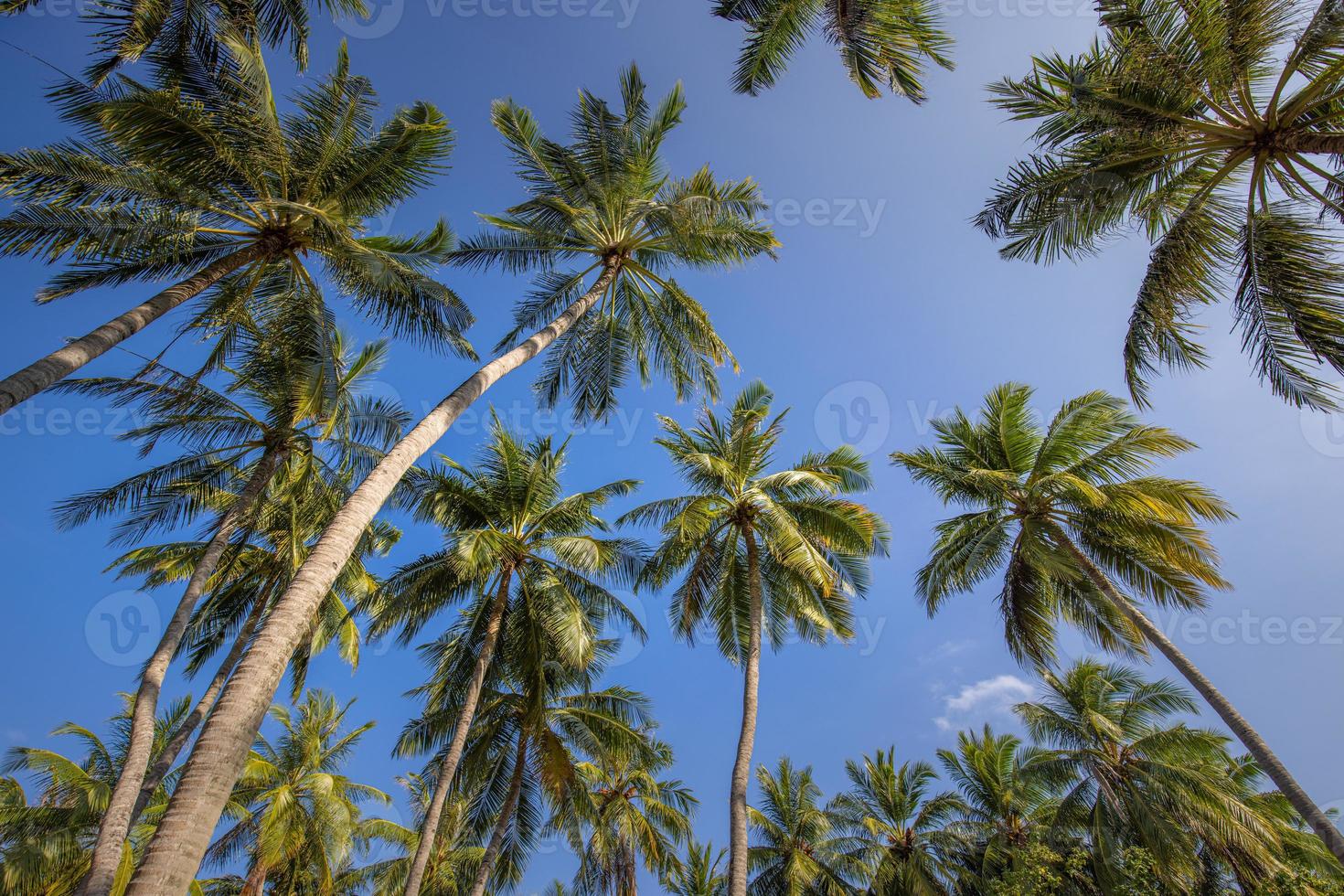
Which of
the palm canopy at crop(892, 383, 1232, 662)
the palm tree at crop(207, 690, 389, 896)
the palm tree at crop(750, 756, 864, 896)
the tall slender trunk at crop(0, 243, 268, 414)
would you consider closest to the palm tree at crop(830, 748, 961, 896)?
the palm tree at crop(750, 756, 864, 896)

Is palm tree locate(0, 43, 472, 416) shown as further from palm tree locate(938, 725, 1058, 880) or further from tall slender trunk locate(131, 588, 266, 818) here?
palm tree locate(938, 725, 1058, 880)

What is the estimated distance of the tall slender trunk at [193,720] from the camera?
12.2 m

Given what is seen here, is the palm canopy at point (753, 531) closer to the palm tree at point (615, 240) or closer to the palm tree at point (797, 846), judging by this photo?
the palm tree at point (615, 240)

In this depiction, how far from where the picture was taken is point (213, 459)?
47.6ft

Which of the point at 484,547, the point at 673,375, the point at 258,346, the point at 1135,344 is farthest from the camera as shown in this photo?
the point at 673,375

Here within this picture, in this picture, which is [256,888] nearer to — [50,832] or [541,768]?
[50,832]

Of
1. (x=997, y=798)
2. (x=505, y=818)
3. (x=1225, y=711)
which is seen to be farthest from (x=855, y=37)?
(x=997, y=798)

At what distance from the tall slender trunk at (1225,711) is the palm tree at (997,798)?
899cm

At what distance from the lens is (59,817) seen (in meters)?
16.1

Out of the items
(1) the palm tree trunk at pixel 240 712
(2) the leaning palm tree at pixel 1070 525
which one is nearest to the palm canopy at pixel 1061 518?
(2) the leaning palm tree at pixel 1070 525

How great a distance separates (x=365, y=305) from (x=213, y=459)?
6274mm

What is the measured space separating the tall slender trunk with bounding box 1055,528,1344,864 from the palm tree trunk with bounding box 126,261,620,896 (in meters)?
13.8

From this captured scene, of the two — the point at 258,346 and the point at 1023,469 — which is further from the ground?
the point at 1023,469

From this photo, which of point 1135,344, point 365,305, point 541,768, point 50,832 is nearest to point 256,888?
point 50,832
